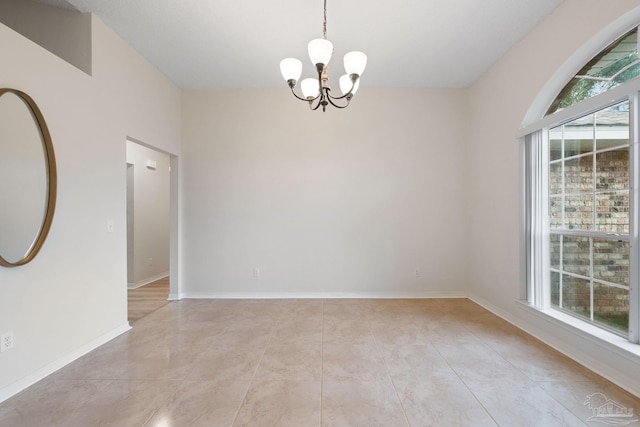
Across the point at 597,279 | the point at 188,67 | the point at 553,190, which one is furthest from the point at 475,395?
the point at 188,67

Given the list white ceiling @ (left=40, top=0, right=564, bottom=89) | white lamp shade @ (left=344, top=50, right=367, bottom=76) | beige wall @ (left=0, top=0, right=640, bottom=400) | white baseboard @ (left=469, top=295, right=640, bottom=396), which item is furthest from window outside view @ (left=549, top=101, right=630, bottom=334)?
white lamp shade @ (left=344, top=50, right=367, bottom=76)

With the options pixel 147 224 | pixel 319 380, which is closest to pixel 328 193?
pixel 319 380

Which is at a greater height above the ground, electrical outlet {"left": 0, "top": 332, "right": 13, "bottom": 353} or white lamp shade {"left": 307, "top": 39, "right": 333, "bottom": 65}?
white lamp shade {"left": 307, "top": 39, "right": 333, "bottom": 65}

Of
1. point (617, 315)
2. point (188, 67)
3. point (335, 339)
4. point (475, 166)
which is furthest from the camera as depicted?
point (475, 166)

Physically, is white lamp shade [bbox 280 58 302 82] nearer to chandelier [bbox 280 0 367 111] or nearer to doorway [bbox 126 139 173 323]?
chandelier [bbox 280 0 367 111]

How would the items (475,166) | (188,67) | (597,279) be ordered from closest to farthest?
(597,279), (188,67), (475,166)

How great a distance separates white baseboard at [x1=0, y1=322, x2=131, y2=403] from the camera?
206 cm

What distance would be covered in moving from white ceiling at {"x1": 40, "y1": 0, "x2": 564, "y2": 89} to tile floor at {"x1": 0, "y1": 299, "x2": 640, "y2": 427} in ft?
9.77

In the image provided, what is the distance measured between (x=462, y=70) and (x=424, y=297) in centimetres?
305

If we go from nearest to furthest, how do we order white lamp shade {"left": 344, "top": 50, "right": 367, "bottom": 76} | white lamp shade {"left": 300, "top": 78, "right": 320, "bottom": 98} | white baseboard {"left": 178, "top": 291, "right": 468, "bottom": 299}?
1. white lamp shade {"left": 344, "top": 50, "right": 367, "bottom": 76}
2. white lamp shade {"left": 300, "top": 78, "right": 320, "bottom": 98}
3. white baseboard {"left": 178, "top": 291, "right": 468, "bottom": 299}

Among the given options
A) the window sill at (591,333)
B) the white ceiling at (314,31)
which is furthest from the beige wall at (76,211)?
the window sill at (591,333)

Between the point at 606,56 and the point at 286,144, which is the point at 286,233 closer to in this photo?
the point at 286,144

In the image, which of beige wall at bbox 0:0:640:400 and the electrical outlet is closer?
the electrical outlet

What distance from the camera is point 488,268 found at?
3.88 metres
